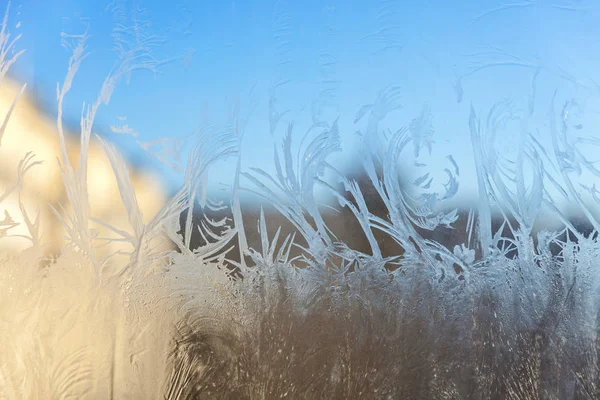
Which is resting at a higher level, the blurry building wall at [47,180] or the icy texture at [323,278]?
the blurry building wall at [47,180]

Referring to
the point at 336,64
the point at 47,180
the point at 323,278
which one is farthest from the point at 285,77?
the point at 47,180

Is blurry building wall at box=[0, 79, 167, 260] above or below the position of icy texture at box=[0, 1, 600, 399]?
above

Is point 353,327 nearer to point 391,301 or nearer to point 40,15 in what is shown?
point 391,301

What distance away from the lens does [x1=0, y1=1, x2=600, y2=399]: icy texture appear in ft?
5.15

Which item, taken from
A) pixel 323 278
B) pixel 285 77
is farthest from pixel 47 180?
pixel 323 278

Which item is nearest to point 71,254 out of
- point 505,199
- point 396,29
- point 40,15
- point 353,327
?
point 40,15

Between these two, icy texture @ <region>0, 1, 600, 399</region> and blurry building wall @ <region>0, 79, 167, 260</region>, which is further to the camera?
blurry building wall @ <region>0, 79, 167, 260</region>

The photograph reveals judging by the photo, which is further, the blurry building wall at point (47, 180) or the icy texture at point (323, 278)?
the blurry building wall at point (47, 180)

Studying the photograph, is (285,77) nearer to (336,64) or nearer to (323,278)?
(336,64)

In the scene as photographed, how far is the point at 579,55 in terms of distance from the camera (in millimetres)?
1598

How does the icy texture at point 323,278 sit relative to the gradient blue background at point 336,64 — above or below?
below

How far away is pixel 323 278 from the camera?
5.34 ft

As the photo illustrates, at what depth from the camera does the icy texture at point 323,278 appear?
157 cm

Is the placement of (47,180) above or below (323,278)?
above
